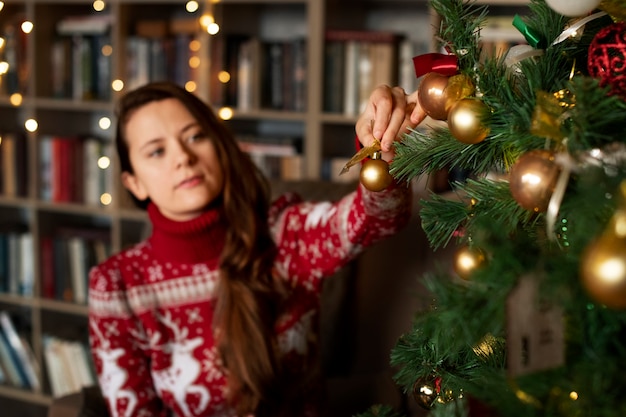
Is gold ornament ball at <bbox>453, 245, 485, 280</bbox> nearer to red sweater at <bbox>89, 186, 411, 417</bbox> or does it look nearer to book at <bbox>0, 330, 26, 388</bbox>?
red sweater at <bbox>89, 186, 411, 417</bbox>

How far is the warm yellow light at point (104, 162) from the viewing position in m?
2.62

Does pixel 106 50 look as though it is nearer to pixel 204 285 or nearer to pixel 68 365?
pixel 68 365

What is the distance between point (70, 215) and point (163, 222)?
1.68 m

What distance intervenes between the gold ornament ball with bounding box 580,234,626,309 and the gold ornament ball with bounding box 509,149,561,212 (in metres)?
0.09

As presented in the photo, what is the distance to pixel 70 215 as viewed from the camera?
9.80 ft

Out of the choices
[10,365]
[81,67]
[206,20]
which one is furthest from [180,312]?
[10,365]

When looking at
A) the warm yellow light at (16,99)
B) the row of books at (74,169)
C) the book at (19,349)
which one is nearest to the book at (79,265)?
the row of books at (74,169)

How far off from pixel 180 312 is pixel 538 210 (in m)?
1.00

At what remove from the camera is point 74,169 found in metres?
2.74

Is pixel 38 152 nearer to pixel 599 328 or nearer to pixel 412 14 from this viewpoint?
pixel 412 14

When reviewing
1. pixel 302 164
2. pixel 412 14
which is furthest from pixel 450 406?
pixel 412 14

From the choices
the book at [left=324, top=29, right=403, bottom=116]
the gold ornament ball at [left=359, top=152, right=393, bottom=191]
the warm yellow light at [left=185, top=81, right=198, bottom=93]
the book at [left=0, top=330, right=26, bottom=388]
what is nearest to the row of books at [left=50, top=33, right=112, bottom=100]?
the warm yellow light at [left=185, top=81, right=198, bottom=93]

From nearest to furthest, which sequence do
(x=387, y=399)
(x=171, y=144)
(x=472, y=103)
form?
(x=472, y=103) < (x=171, y=144) < (x=387, y=399)

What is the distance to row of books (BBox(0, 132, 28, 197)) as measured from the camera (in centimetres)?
280
